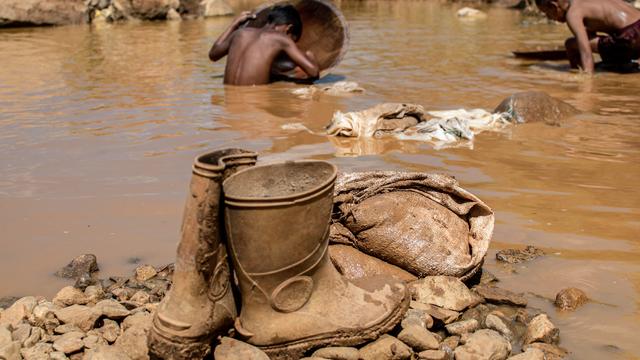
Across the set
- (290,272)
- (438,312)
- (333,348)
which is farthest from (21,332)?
(438,312)

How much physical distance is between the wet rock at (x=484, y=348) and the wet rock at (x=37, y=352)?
4.28 feet

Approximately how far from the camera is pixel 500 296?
2.54 m

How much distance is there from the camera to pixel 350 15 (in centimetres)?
1722

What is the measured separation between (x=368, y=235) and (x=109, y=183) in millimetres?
1960

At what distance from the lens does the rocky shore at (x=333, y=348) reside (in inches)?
82.5

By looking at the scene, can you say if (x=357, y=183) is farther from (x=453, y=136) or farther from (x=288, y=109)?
(x=288, y=109)

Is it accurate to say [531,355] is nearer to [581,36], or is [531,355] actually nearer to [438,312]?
[438,312]

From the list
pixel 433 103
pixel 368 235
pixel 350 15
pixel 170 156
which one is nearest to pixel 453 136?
pixel 433 103

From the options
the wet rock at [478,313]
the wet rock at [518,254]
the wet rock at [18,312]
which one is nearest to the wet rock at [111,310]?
the wet rock at [18,312]

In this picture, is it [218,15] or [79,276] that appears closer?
[79,276]

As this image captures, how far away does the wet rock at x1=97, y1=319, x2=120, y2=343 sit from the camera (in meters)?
2.22

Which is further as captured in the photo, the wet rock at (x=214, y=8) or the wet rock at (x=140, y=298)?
the wet rock at (x=214, y=8)

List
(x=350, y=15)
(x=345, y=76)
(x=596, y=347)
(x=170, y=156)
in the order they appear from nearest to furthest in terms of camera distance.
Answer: (x=596, y=347)
(x=170, y=156)
(x=345, y=76)
(x=350, y=15)

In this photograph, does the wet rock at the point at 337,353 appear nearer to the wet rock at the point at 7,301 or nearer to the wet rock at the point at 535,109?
the wet rock at the point at 7,301
